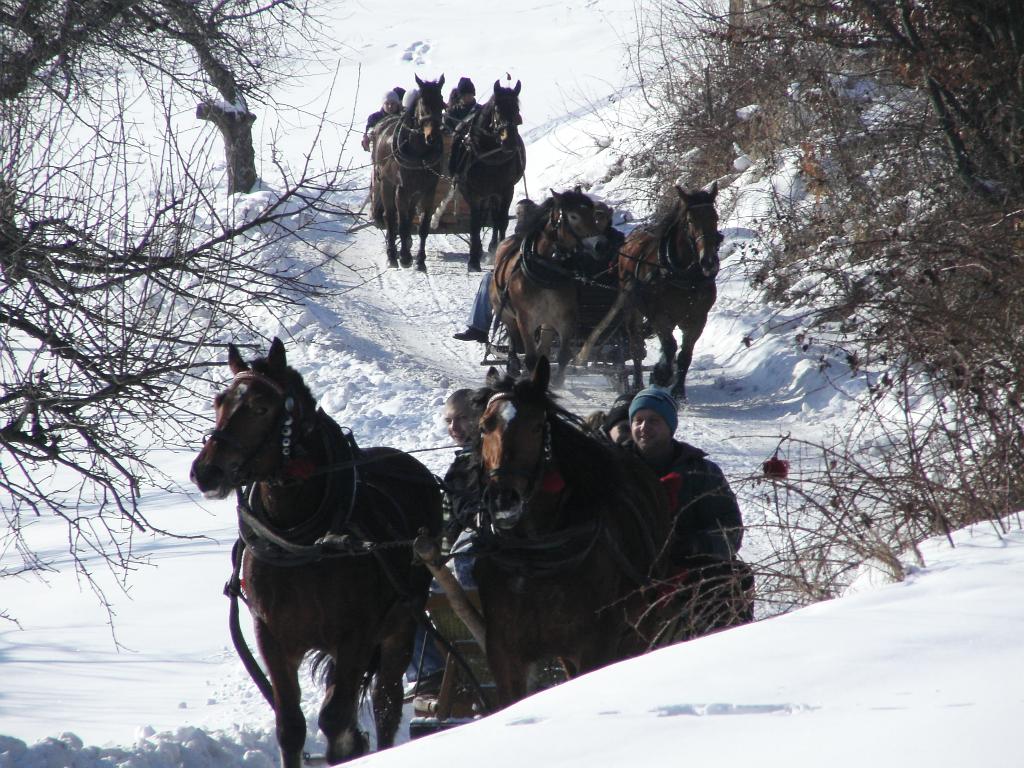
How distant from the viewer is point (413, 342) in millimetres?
14164

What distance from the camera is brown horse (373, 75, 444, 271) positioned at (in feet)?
50.6

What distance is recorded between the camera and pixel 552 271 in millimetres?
10711

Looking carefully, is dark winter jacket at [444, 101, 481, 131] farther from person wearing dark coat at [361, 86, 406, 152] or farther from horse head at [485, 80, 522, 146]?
person wearing dark coat at [361, 86, 406, 152]

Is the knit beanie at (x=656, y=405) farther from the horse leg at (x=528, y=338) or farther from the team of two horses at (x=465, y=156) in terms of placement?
the team of two horses at (x=465, y=156)

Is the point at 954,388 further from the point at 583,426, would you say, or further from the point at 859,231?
the point at 859,231

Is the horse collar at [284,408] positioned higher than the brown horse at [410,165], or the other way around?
the brown horse at [410,165]

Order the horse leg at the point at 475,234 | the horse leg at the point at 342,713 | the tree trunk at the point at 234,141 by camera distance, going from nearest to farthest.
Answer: the horse leg at the point at 342,713
the tree trunk at the point at 234,141
the horse leg at the point at 475,234

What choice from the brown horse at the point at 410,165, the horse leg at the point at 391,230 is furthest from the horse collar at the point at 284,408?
the horse leg at the point at 391,230

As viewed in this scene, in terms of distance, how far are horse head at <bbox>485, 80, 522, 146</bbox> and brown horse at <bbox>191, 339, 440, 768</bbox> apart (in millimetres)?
10613

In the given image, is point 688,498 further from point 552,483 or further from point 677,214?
point 677,214

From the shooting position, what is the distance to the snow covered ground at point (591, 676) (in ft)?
8.47

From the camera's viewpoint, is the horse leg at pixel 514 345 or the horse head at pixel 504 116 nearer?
the horse leg at pixel 514 345

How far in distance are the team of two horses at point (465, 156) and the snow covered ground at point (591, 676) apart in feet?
4.00

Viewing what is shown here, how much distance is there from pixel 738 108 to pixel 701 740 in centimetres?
1786
